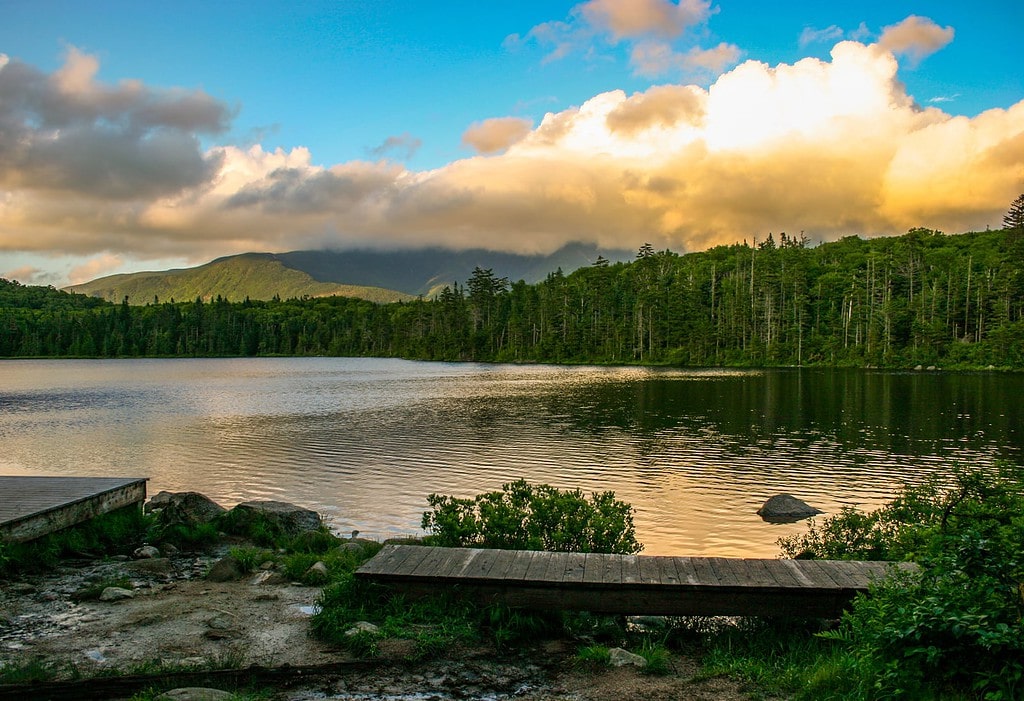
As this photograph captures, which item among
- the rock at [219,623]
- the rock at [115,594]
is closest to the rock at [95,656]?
the rock at [219,623]

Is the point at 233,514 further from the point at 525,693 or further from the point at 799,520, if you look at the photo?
the point at 799,520

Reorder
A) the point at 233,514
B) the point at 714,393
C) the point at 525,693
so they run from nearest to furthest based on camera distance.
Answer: the point at 525,693, the point at 233,514, the point at 714,393

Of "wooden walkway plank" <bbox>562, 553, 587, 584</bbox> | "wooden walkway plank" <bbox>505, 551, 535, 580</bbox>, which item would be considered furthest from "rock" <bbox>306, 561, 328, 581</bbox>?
"wooden walkway plank" <bbox>562, 553, 587, 584</bbox>

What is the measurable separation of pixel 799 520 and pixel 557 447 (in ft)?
51.0

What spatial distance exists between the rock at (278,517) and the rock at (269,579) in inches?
189

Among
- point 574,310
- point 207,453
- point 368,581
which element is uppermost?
point 574,310

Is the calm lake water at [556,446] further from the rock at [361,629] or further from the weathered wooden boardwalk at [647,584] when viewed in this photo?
the rock at [361,629]

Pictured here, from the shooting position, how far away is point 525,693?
6957 mm

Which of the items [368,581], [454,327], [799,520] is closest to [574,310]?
[454,327]

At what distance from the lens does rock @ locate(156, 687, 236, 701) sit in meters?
6.23

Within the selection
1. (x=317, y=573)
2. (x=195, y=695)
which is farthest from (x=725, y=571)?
(x=195, y=695)

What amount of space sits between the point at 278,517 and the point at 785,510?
14.1 m

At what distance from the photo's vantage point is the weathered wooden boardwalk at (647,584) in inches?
332

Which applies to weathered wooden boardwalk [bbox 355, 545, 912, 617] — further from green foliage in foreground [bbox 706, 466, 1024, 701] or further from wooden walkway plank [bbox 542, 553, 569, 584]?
green foliage in foreground [bbox 706, 466, 1024, 701]
